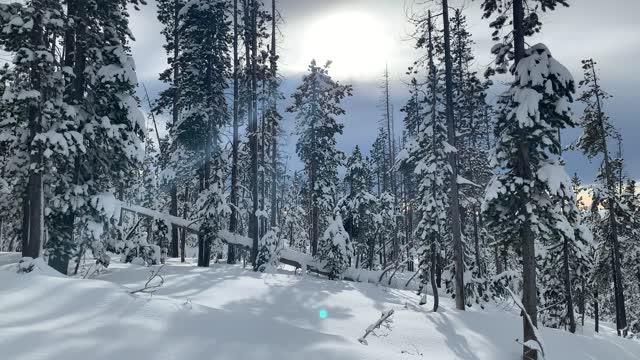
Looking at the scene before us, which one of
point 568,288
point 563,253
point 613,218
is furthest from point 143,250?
point 613,218

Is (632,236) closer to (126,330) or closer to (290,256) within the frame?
(290,256)

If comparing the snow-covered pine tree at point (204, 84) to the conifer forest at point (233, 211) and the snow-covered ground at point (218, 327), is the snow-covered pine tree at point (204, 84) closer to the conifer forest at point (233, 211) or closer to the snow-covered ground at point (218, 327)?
the conifer forest at point (233, 211)

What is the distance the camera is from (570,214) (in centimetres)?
A: 1614

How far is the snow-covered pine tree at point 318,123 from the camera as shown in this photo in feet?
94.0

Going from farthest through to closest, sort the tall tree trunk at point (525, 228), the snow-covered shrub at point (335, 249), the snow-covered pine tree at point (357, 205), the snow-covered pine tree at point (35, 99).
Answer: the snow-covered pine tree at point (357, 205), the snow-covered shrub at point (335, 249), the tall tree trunk at point (525, 228), the snow-covered pine tree at point (35, 99)

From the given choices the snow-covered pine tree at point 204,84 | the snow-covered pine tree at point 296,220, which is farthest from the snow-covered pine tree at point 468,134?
the snow-covered pine tree at point 296,220

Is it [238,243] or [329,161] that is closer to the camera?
[238,243]

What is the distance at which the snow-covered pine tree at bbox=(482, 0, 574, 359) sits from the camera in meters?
11.5

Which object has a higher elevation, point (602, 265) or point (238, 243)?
point (238, 243)

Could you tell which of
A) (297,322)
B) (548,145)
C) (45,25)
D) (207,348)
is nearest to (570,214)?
(548,145)

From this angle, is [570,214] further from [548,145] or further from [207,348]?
[207,348]

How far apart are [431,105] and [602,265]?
60.7ft

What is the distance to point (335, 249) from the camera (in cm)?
2192

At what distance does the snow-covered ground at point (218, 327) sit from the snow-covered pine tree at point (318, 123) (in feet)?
45.2
